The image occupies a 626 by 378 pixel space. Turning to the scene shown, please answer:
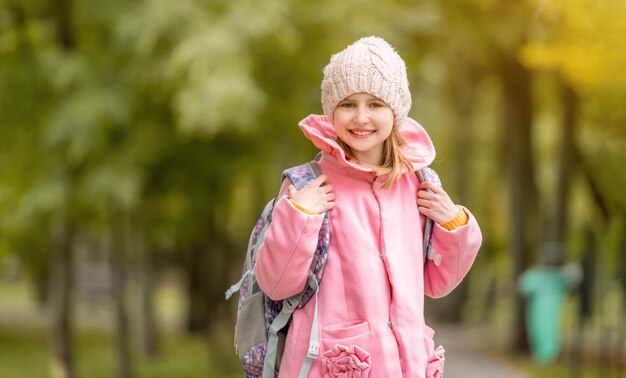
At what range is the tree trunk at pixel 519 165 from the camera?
17266mm

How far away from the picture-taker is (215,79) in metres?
9.85

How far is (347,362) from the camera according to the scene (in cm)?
314

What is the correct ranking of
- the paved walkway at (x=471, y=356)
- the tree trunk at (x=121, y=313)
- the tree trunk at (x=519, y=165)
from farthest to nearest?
the tree trunk at (x=519, y=165) < the paved walkway at (x=471, y=356) < the tree trunk at (x=121, y=313)

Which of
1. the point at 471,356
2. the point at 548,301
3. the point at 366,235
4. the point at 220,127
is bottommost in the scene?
the point at 471,356

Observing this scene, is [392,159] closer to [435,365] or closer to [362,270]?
[362,270]

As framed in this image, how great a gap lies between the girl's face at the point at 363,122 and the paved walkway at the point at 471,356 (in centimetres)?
1049

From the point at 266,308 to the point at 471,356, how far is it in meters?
13.3

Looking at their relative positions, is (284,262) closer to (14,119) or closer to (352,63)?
(352,63)

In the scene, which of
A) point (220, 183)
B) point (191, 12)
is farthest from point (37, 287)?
point (191, 12)

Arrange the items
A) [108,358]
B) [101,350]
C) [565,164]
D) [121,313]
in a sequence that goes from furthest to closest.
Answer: [101,350]
[108,358]
[565,164]
[121,313]

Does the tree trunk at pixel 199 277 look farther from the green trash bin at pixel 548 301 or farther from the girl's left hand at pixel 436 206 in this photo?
the girl's left hand at pixel 436 206

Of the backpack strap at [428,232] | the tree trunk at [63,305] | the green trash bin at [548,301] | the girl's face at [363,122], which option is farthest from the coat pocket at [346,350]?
the green trash bin at [548,301]

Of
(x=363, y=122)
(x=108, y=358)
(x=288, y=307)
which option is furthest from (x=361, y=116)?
(x=108, y=358)

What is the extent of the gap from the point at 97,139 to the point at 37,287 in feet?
66.8
